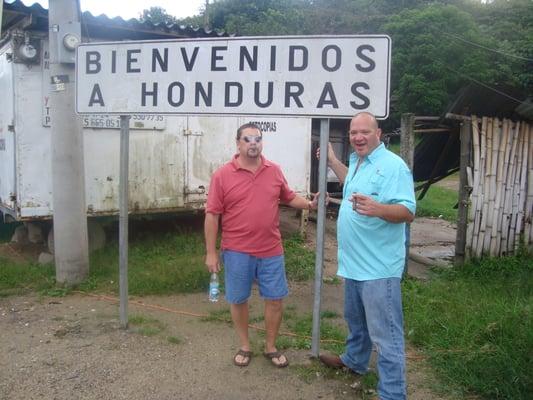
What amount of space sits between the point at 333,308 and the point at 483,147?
2703 mm

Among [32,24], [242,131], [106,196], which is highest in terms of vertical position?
[32,24]

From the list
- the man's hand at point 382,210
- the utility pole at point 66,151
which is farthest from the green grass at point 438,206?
the man's hand at point 382,210

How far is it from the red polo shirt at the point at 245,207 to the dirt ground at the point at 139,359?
0.90 metres

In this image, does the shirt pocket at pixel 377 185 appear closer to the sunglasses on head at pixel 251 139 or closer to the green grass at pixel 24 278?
the sunglasses on head at pixel 251 139

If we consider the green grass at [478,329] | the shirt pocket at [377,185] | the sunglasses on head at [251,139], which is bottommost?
the green grass at [478,329]

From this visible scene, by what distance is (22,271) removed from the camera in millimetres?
5910

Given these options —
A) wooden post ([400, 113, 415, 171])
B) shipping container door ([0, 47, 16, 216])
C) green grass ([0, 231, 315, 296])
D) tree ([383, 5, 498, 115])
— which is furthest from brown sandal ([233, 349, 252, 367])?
tree ([383, 5, 498, 115])

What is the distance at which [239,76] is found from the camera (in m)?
3.69

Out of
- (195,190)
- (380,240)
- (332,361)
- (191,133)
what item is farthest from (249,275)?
(191,133)

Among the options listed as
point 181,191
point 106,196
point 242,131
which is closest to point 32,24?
point 106,196

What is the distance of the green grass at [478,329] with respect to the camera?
331 centimetres

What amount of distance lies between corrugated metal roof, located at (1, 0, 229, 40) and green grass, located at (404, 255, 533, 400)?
4359 millimetres

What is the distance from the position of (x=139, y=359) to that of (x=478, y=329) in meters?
2.62

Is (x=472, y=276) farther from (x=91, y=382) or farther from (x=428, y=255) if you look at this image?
(x=91, y=382)
